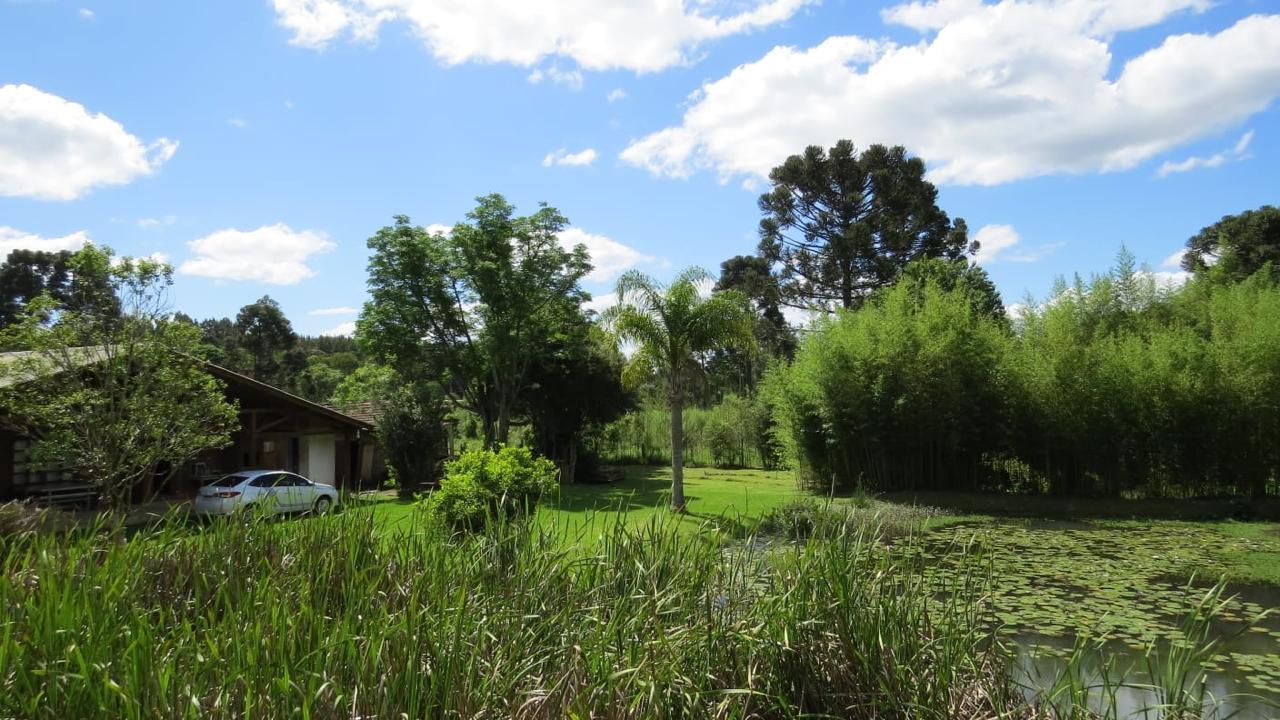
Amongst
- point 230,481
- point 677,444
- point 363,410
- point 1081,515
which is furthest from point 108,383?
point 1081,515

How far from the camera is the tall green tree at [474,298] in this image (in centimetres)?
2503

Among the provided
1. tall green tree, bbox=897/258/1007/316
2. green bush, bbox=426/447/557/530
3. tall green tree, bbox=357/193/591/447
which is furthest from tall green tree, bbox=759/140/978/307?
green bush, bbox=426/447/557/530

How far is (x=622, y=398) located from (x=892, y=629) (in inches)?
965

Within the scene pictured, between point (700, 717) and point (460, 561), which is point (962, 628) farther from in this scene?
point (460, 561)

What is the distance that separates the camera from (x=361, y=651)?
3.02 m

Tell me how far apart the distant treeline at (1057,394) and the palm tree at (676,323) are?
153 inches

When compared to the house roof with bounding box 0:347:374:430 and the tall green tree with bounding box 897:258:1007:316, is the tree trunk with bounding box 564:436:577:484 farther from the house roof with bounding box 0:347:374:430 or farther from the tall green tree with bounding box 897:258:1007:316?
the tall green tree with bounding box 897:258:1007:316

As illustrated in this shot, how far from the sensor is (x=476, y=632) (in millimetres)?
3387

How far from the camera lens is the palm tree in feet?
56.8

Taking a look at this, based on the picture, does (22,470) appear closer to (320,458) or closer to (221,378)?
(221,378)

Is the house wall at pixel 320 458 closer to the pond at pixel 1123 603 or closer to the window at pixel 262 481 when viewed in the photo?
the window at pixel 262 481

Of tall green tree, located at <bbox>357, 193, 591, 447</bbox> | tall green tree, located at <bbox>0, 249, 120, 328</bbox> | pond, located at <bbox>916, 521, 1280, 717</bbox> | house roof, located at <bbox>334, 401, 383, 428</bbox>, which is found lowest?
pond, located at <bbox>916, 521, 1280, 717</bbox>

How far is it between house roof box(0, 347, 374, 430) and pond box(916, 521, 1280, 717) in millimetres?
14451

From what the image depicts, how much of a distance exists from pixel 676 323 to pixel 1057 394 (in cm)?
969
